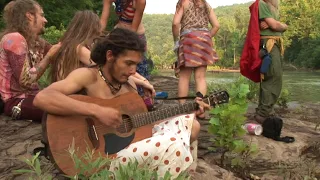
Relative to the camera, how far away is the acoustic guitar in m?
2.69

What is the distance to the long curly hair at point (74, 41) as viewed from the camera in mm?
3939

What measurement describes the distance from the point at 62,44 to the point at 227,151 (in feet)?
6.06

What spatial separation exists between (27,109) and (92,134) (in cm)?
181

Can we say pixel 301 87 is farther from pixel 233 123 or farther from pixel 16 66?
pixel 16 66

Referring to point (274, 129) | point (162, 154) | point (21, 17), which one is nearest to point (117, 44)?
point (162, 154)

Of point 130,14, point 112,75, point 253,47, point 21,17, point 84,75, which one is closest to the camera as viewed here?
point 84,75

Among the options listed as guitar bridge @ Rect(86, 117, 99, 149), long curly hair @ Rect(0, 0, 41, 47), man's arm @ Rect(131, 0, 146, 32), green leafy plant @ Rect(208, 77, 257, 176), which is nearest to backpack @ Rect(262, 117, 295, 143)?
green leafy plant @ Rect(208, 77, 257, 176)

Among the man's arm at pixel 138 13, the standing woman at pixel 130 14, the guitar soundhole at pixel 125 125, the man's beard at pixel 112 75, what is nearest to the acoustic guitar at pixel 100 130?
the guitar soundhole at pixel 125 125

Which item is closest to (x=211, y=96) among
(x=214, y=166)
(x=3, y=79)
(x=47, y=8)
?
(x=214, y=166)

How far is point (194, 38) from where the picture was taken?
16.5ft

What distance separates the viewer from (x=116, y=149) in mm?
2836

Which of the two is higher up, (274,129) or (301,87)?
(274,129)

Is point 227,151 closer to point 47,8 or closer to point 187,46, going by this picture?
point 187,46

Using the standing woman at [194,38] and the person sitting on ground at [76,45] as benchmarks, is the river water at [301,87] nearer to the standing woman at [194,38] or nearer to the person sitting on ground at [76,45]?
the standing woman at [194,38]
